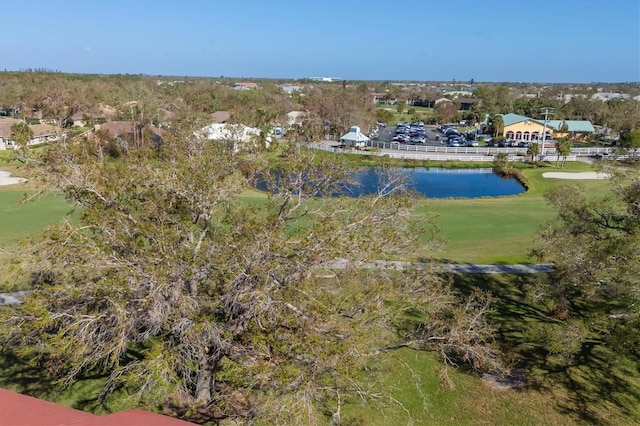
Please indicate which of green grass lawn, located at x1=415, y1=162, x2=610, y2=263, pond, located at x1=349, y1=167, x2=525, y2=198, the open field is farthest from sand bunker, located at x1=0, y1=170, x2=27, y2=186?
green grass lawn, located at x1=415, y1=162, x2=610, y2=263

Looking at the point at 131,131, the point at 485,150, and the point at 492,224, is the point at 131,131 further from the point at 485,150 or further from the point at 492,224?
the point at 485,150

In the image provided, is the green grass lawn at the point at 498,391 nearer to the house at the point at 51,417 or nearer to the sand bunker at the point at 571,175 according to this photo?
the house at the point at 51,417

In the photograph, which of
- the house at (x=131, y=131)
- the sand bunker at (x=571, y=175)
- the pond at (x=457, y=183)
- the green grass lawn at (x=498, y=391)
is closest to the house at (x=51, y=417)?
the green grass lawn at (x=498, y=391)

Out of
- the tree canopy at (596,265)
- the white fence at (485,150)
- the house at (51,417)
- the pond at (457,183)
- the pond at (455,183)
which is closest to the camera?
the house at (51,417)

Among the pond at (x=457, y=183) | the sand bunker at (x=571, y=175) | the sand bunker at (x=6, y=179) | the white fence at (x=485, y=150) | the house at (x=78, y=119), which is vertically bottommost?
the pond at (x=457, y=183)

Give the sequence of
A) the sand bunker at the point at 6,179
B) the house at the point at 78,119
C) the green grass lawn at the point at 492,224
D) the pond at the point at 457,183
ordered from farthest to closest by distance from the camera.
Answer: the house at the point at 78,119 → the pond at the point at 457,183 → the sand bunker at the point at 6,179 → the green grass lawn at the point at 492,224

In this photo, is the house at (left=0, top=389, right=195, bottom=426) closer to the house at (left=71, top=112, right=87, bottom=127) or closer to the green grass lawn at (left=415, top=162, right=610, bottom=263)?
the green grass lawn at (left=415, top=162, right=610, bottom=263)

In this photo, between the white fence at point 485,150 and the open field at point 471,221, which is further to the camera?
the white fence at point 485,150

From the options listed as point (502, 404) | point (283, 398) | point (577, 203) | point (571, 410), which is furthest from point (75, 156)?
point (577, 203)
